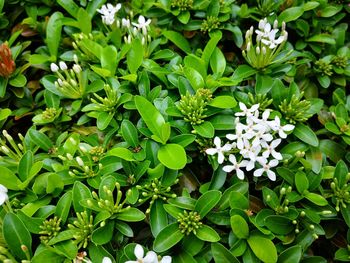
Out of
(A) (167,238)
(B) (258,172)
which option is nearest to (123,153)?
(A) (167,238)

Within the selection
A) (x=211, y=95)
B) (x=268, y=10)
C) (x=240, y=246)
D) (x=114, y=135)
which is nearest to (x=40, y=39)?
(x=114, y=135)

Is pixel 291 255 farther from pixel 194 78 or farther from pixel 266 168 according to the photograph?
pixel 194 78

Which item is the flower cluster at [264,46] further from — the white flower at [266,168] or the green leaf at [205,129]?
the white flower at [266,168]

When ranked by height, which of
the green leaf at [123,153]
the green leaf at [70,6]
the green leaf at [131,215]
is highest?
the green leaf at [70,6]

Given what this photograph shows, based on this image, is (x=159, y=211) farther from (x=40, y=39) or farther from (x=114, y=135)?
(x=40, y=39)

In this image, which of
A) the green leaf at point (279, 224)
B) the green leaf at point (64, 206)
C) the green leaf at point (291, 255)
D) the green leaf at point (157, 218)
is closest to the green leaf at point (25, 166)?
the green leaf at point (64, 206)
